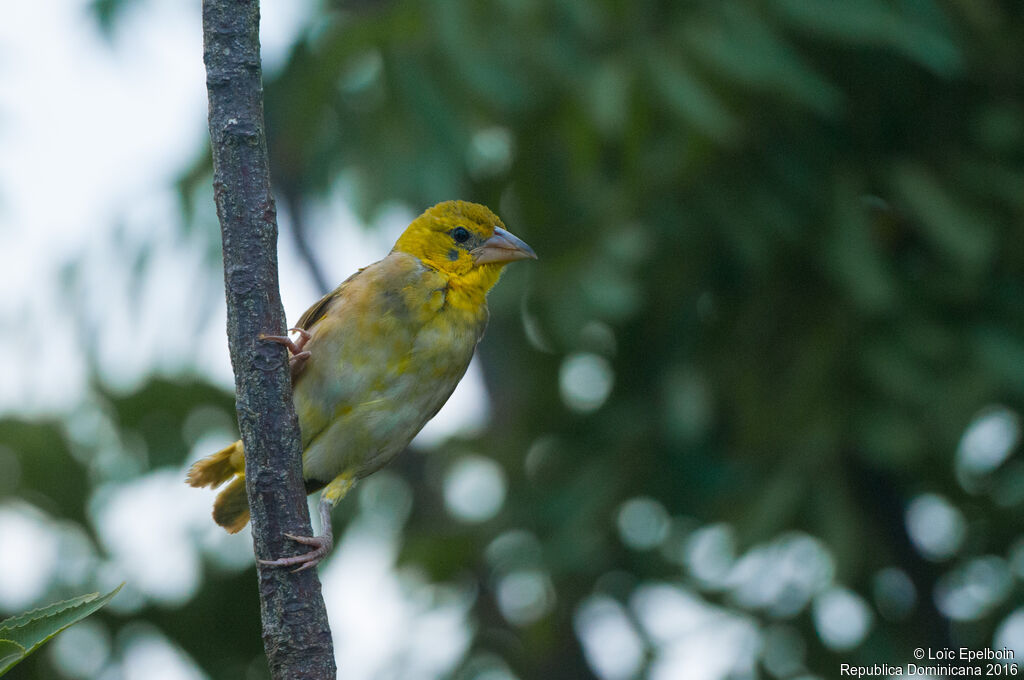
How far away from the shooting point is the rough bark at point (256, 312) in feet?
8.35

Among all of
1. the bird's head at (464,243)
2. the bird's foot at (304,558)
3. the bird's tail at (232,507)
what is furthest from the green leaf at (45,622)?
the bird's head at (464,243)

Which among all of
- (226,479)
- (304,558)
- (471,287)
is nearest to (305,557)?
(304,558)

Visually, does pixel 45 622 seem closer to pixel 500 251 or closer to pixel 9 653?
pixel 9 653

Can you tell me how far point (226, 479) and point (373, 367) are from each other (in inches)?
28.2

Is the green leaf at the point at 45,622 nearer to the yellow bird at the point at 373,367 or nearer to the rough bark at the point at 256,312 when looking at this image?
the rough bark at the point at 256,312

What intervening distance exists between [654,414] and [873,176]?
1464mm

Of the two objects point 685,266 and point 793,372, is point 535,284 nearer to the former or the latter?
point 685,266

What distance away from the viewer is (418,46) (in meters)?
4.91

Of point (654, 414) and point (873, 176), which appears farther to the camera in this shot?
point (654, 414)

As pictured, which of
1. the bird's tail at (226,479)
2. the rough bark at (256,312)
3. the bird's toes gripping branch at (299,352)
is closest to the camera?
the rough bark at (256,312)

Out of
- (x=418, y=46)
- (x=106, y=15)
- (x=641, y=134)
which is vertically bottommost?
(x=641, y=134)

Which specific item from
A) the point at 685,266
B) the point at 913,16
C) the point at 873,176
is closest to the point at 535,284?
the point at 685,266

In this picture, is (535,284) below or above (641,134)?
below

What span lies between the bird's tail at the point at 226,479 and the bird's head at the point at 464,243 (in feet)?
3.13
